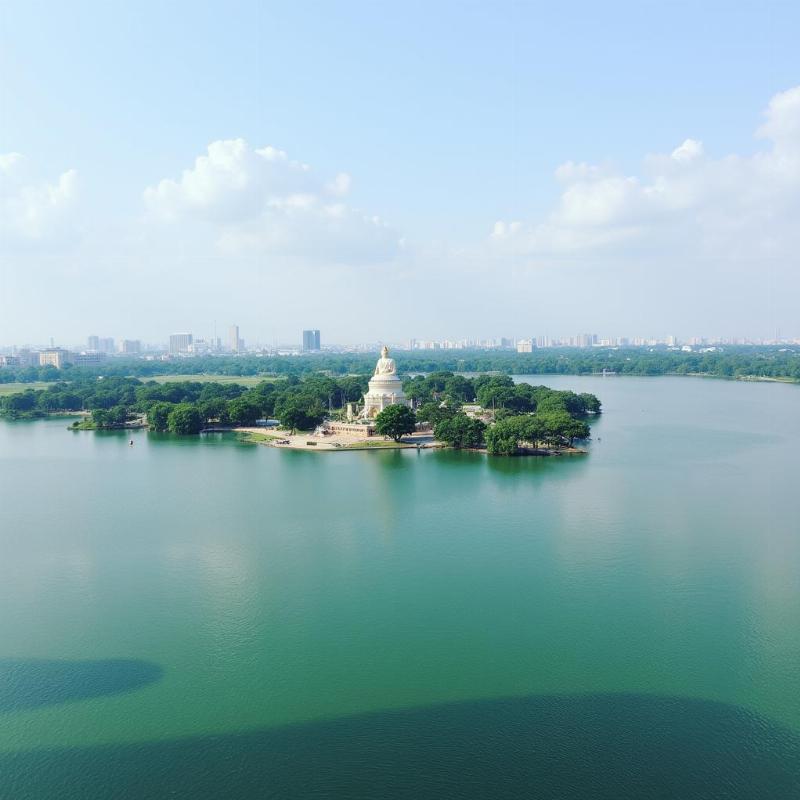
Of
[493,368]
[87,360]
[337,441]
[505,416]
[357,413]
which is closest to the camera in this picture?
[337,441]

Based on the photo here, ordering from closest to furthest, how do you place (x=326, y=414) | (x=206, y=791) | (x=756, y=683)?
(x=206, y=791)
(x=756, y=683)
(x=326, y=414)

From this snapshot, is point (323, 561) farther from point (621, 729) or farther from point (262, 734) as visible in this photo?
point (621, 729)

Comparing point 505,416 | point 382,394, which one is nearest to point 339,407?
point 382,394

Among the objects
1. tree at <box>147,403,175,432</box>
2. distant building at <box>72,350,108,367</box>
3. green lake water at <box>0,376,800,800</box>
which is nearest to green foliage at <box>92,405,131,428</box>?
tree at <box>147,403,175,432</box>

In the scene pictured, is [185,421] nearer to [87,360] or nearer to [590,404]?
[590,404]

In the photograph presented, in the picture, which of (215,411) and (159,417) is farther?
(215,411)

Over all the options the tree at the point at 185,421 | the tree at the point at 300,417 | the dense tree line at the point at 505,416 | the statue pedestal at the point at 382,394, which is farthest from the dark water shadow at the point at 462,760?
the statue pedestal at the point at 382,394

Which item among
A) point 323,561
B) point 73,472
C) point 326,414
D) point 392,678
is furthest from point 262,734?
point 326,414
